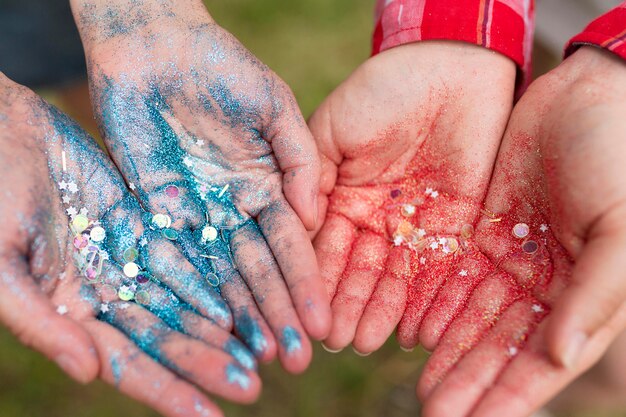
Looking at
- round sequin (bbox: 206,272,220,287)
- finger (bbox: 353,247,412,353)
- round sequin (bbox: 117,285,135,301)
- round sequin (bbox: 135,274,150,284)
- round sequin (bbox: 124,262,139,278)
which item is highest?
round sequin (bbox: 124,262,139,278)

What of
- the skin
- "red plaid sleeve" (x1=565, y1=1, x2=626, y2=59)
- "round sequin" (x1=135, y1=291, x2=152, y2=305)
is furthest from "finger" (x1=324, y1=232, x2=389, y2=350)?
"red plaid sleeve" (x1=565, y1=1, x2=626, y2=59)

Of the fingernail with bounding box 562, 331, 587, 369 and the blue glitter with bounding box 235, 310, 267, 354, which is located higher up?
the fingernail with bounding box 562, 331, 587, 369

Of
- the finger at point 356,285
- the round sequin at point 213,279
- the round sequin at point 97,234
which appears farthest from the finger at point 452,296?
the round sequin at point 97,234

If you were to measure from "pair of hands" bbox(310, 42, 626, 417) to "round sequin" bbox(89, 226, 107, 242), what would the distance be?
891 millimetres

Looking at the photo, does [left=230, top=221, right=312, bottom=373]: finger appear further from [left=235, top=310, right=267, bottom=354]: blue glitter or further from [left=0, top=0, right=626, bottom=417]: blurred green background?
[left=0, top=0, right=626, bottom=417]: blurred green background

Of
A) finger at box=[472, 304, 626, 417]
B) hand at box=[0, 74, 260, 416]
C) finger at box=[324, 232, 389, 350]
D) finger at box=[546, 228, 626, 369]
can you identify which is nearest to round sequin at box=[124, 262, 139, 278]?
hand at box=[0, 74, 260, 416]

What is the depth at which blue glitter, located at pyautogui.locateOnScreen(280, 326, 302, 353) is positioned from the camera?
1908 mm

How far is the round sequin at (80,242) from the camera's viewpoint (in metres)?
2.12

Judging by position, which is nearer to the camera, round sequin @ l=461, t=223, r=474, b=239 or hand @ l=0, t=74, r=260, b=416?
hand @ l=0, t=74, r=260, b=416

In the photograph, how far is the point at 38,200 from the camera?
6.53 feet

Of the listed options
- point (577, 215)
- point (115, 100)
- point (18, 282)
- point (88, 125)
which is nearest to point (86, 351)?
point (18, 282)

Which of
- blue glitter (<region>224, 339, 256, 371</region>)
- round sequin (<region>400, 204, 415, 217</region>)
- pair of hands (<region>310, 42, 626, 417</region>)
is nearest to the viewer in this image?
pair of hands (<region>310, 42, 626, 417</region>)

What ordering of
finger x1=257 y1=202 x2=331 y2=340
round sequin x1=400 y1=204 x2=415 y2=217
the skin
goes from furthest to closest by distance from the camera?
round sequin x1=400 y1=204 x2=415 y2=217
the skin
finger x1=257 y1=202 x2=331 y2=340

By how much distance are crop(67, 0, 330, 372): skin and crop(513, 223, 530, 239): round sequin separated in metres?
0.80
